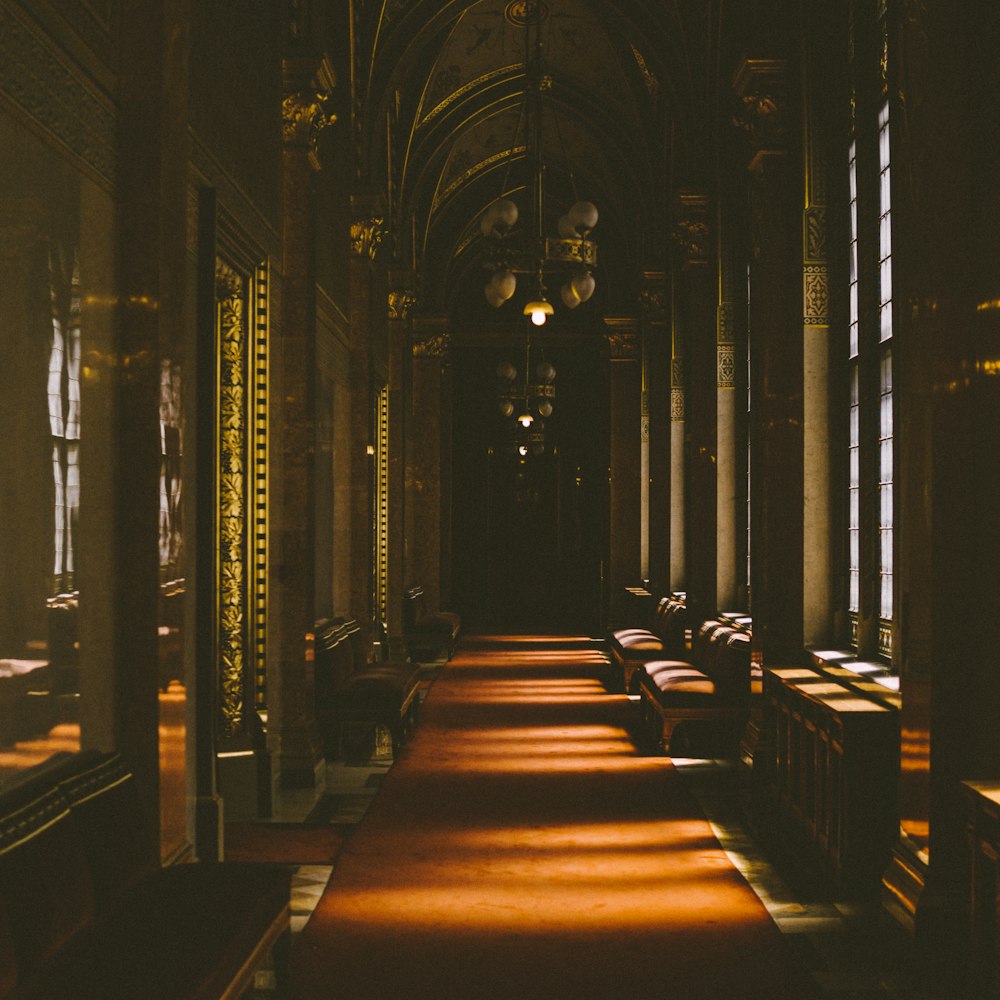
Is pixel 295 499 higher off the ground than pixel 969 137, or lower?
lower

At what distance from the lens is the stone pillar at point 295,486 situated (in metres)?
9.14

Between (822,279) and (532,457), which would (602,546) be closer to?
(532,457)

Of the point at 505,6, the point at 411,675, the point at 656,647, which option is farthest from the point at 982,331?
the point at 505,6

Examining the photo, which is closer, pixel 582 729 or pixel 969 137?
pixel 969 137

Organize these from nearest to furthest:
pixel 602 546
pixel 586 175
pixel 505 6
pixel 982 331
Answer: pixel 982 331 → pixel 505 6 → pixel 586 175 → pixel 602 546

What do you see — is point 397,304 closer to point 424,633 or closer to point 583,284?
point 424,633

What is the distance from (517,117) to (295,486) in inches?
472

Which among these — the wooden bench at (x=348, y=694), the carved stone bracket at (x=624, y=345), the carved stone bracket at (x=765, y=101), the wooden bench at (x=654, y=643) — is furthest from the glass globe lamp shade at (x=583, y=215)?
the carved stone bracket at (x=624, y=345)

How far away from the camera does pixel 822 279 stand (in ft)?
28.8

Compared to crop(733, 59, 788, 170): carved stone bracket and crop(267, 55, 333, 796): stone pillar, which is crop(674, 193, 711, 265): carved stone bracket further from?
crop(267, 55, 333, 796): stone pillar

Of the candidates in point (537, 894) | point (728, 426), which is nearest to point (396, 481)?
point (728, 426)

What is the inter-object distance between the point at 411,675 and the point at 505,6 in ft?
34.9

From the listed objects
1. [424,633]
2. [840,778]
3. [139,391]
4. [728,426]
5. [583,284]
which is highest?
[583,284]

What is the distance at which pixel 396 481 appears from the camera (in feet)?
56.2
